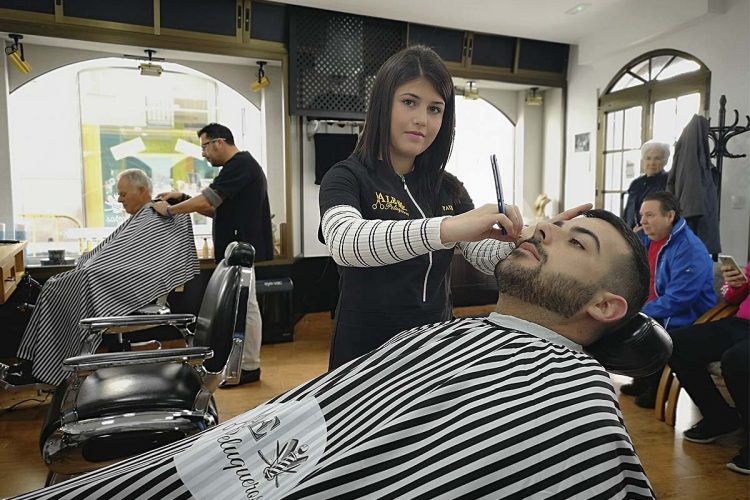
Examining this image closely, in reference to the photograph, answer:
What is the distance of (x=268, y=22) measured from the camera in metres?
4.21

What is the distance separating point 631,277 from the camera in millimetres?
1049

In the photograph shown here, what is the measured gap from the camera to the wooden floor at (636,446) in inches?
84.0

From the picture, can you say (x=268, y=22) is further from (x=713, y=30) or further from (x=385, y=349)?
(x=385, y=349)

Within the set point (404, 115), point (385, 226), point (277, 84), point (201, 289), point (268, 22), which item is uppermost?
point (268, 22)

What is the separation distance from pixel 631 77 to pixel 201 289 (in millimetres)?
4003

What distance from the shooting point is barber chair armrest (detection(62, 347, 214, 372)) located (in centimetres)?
151

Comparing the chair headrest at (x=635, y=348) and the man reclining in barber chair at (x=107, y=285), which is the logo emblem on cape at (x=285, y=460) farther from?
the man reclining in barber chair at (x=107, y=285)

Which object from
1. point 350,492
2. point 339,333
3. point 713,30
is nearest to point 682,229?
point 713,30

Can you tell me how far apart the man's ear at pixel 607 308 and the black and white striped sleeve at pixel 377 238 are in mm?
301

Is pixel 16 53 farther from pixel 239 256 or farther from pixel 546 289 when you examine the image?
pixel 546 289

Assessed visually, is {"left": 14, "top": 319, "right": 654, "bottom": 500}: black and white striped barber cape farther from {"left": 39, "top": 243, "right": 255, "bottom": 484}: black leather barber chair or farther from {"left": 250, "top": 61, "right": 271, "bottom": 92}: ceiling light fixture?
{"left": 250, "top": 61, "right": 271, "bottom": 92}: ceiling light fixture

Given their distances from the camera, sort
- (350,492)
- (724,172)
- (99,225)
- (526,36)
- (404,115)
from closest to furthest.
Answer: (350,492) → (404,115) → (724,172) → (99,225) → (526,36)

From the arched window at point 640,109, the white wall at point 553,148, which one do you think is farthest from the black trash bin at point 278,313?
the arched window at point 640,109

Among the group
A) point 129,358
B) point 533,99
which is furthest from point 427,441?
point 533,99
